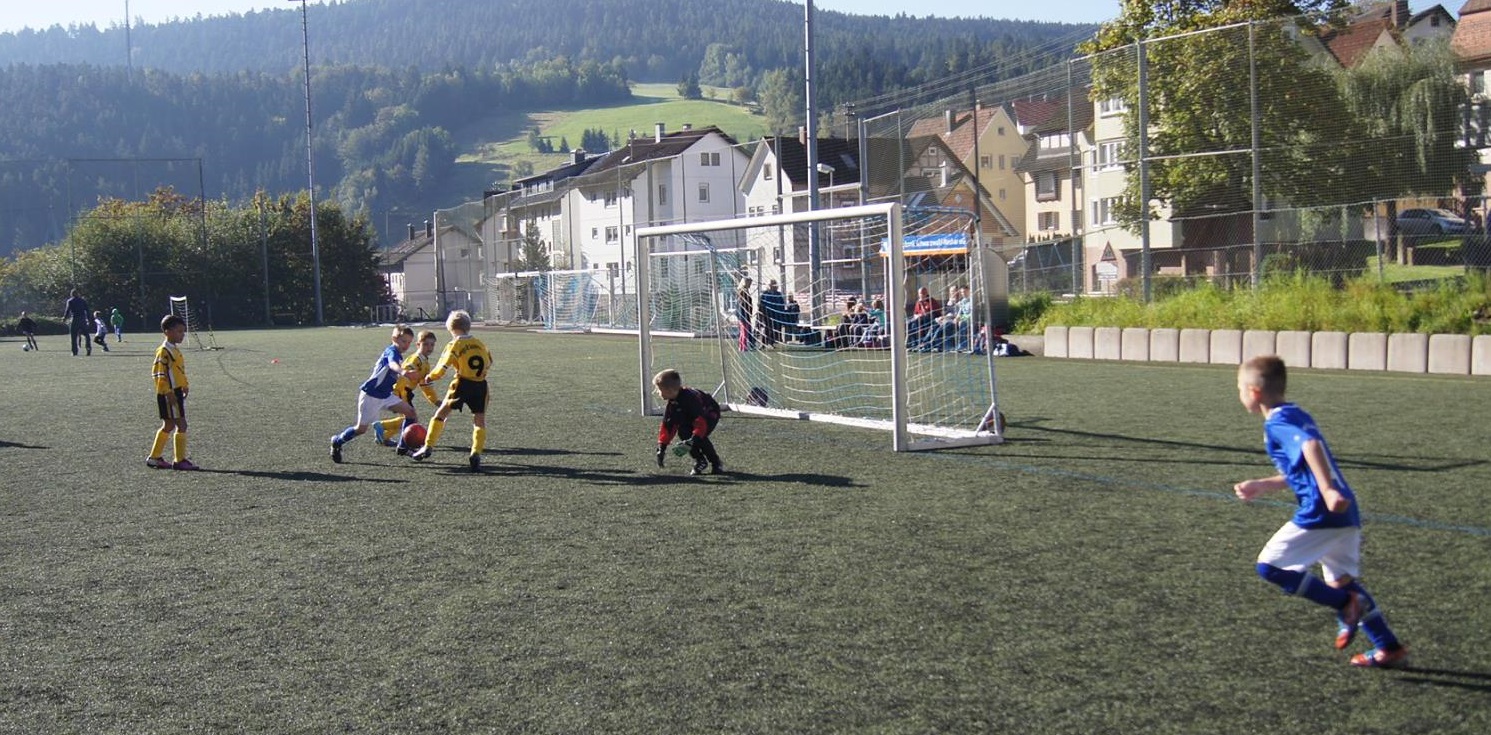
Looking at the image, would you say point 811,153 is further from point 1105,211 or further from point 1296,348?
point 1296,348

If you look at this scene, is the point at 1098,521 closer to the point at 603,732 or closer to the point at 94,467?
the point at 603,732

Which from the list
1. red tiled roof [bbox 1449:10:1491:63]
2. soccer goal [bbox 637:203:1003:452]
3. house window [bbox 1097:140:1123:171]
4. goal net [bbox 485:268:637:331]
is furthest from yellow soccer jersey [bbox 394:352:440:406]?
goal net [bbox 485:268:637:331]

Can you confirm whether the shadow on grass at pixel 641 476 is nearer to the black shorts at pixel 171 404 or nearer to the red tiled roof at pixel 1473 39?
the black shorts at pixel 171 404

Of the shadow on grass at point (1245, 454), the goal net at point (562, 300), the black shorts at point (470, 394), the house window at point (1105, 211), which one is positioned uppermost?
the house window at point (1105, 211)

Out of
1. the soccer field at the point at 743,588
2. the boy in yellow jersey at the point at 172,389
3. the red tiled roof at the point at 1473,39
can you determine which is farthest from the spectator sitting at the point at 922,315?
the red tiled roof at the point at 1473,39

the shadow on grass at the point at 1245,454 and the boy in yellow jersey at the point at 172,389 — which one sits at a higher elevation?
the boy in yellow jersey at the point at 172,389

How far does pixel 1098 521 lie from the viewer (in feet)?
25.1

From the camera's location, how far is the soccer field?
4590mm

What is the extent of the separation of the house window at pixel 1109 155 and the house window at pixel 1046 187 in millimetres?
1542

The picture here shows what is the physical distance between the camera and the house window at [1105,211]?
22536mm

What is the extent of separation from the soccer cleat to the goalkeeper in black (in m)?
5.39

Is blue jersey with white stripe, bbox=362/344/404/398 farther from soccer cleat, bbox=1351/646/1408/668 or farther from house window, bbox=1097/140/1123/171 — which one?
house window, bbox=1097/140/1123/171

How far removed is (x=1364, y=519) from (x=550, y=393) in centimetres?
1159

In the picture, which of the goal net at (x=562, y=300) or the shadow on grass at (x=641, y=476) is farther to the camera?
the goal net at (x=562, y=300)
